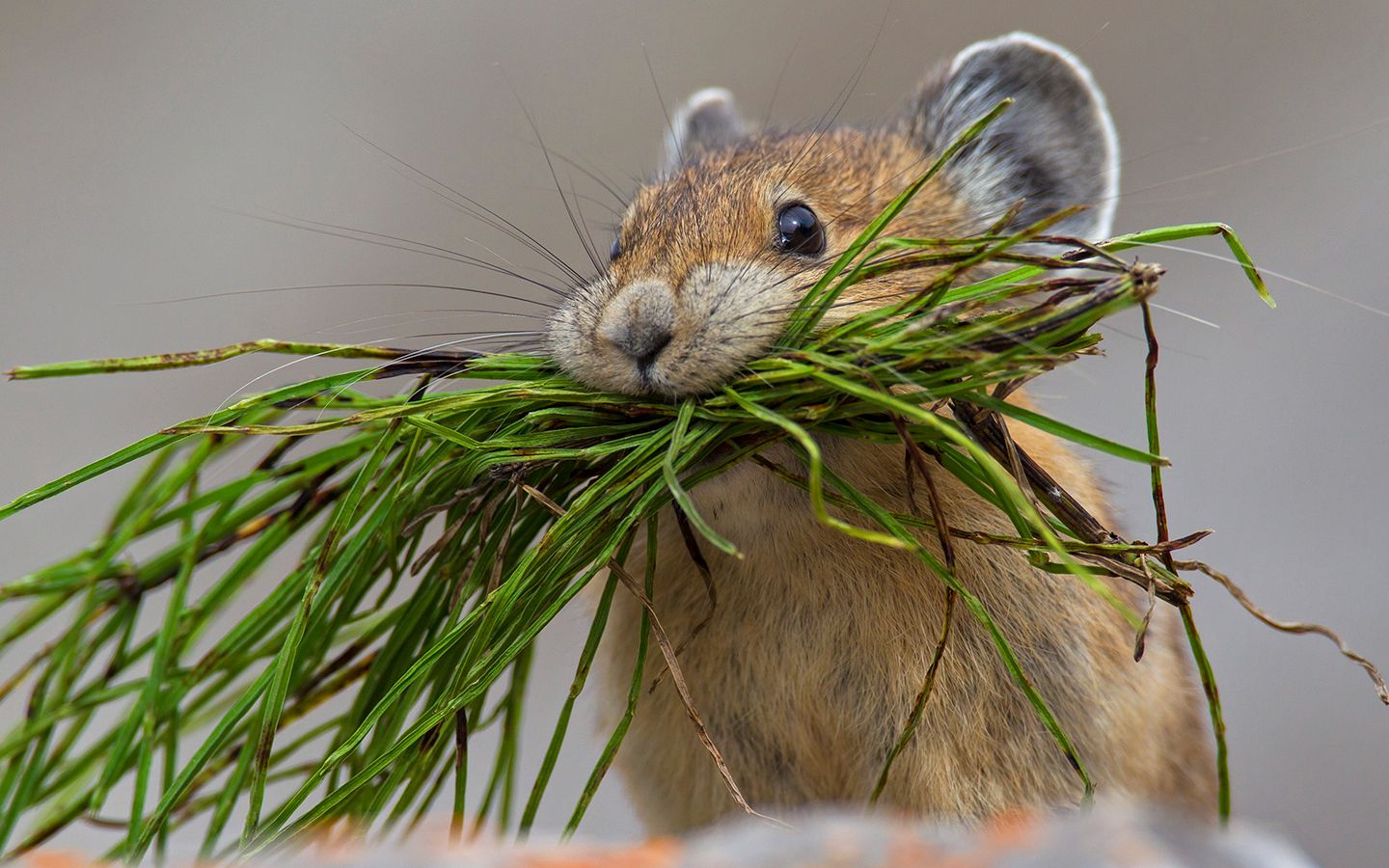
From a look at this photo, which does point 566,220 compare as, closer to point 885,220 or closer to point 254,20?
point 254,20

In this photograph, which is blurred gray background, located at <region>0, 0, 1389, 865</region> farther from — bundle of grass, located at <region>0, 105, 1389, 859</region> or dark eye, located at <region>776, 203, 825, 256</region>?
bundle of grass, located at <region>0, 105, 1389, 859</region>

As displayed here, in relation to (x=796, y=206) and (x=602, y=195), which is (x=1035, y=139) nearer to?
(x=796, y=206)

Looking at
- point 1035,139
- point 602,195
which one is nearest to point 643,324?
point 1035,139

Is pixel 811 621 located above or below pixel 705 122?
below

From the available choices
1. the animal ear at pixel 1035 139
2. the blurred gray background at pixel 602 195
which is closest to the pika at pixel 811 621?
the animal ear at pixel 1035 139

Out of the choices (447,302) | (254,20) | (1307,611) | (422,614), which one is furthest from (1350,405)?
(254,20)

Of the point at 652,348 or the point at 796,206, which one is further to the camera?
the point at 796,206

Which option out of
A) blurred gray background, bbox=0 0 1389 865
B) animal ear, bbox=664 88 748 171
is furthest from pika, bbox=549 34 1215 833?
blurred gray background, bbox=0 0 1389 865
